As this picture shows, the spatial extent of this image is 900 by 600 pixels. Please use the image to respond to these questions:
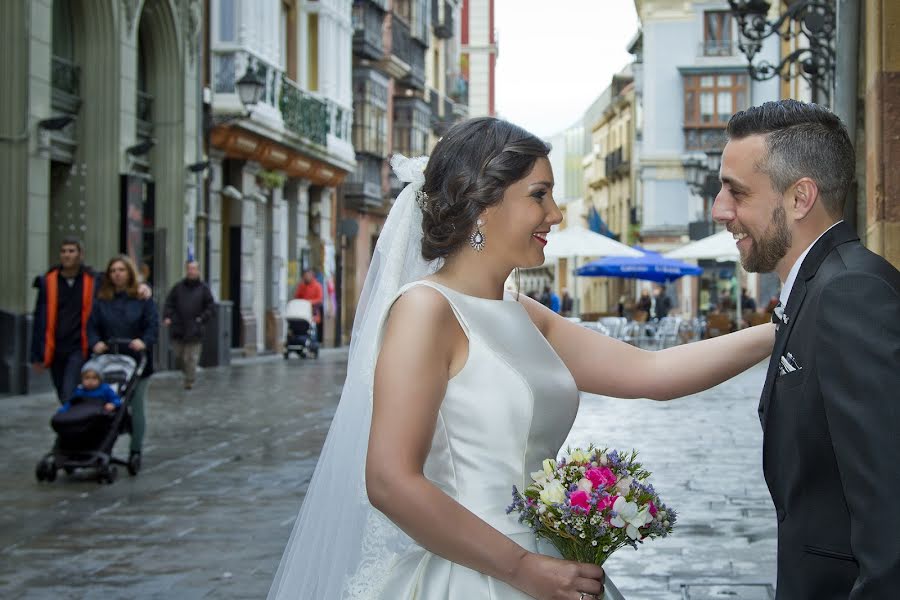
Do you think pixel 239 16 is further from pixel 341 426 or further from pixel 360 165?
pixel 341 426

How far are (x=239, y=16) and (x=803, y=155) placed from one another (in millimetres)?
26815

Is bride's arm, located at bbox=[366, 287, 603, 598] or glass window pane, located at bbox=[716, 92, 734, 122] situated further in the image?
glass window pane, located at bbox=[716, 92, 734, 122]

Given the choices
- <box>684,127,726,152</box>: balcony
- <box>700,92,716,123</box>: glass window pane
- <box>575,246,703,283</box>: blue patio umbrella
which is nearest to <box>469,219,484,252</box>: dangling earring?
Answer: <box>575,246,703,283</box>: blue patio umbrella

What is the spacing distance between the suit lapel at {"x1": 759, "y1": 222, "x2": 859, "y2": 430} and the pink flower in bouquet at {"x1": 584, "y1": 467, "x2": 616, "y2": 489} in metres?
0.33

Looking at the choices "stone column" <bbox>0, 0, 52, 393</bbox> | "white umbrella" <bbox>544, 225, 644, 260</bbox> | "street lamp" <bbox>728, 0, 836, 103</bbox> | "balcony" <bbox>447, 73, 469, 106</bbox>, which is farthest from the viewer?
"balcony" <bbox>447, 73, 469, 106</bbox>

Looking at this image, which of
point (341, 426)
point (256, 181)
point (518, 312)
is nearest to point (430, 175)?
point (518, 312)

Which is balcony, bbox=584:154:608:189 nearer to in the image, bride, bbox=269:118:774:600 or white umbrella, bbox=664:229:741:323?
white umbrella, bbox=664:229:741:323

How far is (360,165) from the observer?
41094 millimetres

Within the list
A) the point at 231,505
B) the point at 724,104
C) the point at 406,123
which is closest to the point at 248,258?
the point at 406,123

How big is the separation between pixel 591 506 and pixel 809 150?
0.75 metres

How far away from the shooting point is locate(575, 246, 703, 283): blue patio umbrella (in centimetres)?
3325

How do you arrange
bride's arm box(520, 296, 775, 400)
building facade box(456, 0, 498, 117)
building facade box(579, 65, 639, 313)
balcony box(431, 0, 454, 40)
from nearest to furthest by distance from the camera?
bride's arm box(520, 296, 775, 400) → balcony box(431, 0, 454, 40) → building facade box(456, 0, 498, 117) → building facade box(579, 65, 639, 313)

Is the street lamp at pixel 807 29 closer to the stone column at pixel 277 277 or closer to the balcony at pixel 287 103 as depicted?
the balcony at pixel 287 103

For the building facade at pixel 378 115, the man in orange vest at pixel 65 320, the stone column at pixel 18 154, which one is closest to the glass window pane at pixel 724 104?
the building facade at pixel 378 115
